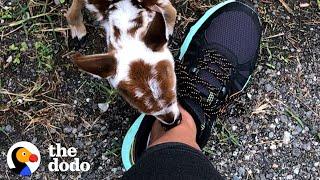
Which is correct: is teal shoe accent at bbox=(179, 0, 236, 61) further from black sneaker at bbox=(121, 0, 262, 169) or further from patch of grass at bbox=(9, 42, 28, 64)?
patch of grass at bbox=(9, 42, 28, 64)

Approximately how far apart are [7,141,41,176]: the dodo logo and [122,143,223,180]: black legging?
1.20 m

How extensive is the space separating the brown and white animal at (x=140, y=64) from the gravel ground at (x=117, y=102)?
28.2 inches

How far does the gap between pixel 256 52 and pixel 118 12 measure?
3.85 ft

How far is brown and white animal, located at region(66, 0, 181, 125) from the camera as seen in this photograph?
324 centimetres

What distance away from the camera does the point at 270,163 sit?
425 cm

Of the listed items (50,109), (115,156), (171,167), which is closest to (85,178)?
(115,156)

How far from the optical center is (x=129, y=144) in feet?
13.1

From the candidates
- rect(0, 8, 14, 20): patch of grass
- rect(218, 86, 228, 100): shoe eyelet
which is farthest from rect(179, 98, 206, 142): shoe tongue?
Answer: rect(0, 8, 14, 20): patch of grass

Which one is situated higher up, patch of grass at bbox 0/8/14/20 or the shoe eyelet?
patch of grass at bbox 0/8/14/20

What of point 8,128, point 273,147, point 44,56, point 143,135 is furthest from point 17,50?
point 273,147

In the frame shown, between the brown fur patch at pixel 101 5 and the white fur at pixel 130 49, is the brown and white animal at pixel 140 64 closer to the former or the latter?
the white fur at pixel 130 49

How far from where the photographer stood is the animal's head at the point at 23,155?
4117mm

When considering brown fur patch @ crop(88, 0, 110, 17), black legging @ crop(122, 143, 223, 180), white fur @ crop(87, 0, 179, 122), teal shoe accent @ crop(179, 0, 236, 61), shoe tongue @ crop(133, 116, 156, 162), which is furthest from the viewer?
teal shoe accent @ crop(179, 0, 236, 61)

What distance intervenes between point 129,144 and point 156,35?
1002 millimetres
